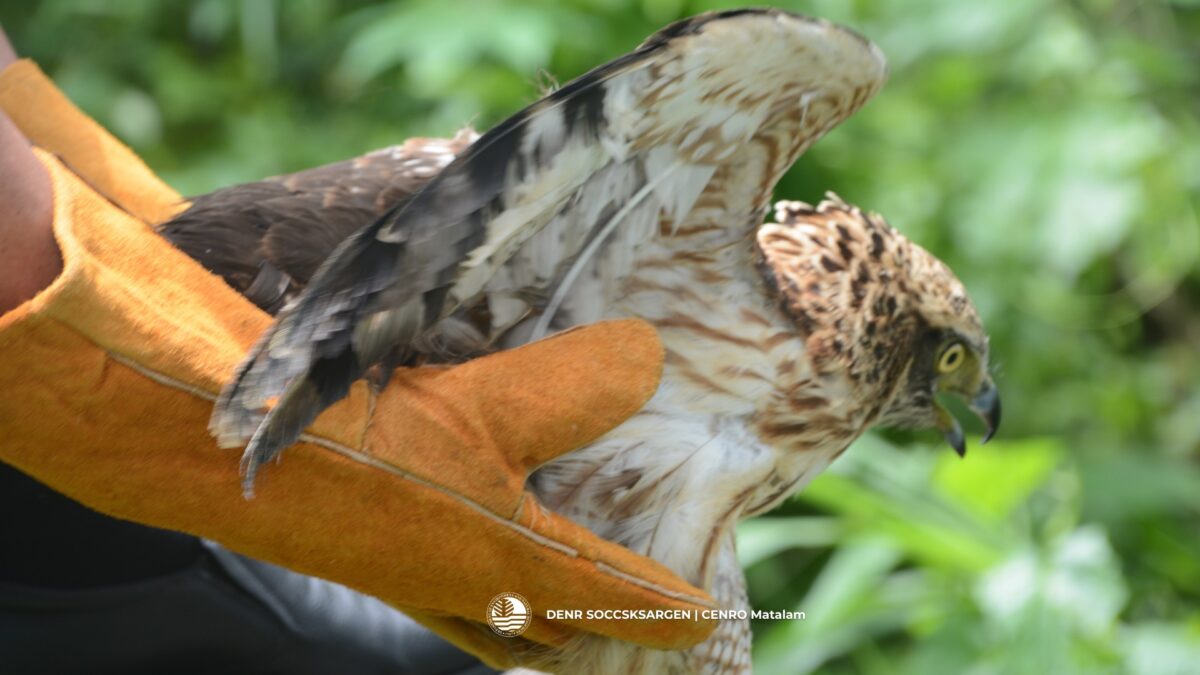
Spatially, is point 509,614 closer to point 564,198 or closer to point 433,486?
point 433,486

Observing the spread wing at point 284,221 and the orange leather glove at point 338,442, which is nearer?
the orange leather glove at point 338,442

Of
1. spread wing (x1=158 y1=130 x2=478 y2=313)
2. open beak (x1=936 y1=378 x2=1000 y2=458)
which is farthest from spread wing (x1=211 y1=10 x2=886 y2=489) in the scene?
open beak (x1=936 y1=378 x2=1000 y2=458)

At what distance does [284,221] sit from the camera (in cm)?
163

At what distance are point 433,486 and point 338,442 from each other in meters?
0.12

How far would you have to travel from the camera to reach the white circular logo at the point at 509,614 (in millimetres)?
1555

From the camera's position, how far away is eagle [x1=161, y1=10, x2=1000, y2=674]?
4.18 ft

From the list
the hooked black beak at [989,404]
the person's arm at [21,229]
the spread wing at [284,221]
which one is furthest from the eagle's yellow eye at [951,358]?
the person's arm at [21,229]

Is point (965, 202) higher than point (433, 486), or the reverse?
point (433, 486)

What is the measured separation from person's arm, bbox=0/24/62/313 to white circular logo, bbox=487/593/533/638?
616 millimetres

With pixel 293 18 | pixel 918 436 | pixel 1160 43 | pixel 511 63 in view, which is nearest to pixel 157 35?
pixel 293 18

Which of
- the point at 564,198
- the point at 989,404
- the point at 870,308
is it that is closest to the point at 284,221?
the point at 564,198

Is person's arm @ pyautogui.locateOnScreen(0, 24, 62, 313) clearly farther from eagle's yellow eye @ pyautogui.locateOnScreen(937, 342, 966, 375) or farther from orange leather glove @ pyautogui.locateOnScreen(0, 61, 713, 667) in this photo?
eagle's yellow eye @ pyautogui.locateOnScreen(937, 342, 966, 375)

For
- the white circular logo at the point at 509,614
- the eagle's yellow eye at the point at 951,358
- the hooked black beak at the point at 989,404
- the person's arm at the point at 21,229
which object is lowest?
the hooked black beak at the point at 989,404

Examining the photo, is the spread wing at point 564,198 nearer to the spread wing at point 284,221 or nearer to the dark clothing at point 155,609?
the spread wing at point 284,221
